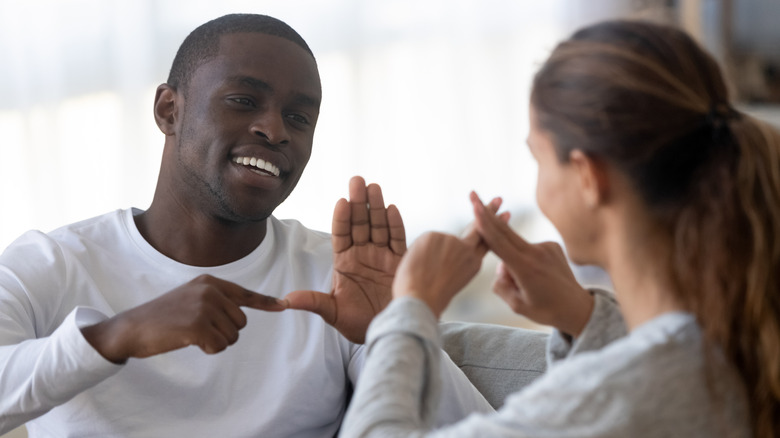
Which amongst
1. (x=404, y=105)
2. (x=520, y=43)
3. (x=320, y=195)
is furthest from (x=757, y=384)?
(x=520, y=43)

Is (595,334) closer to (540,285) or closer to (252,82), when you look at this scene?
(540,285)

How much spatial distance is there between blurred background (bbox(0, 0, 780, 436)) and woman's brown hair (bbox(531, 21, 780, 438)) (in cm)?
11

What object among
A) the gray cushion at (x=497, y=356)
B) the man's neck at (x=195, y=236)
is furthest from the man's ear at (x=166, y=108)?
the gray cushion at (x=497, y=356)

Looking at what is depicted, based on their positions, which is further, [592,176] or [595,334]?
[595,334]

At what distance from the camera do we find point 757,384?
95 cm

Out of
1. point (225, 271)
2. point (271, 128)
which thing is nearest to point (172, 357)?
point (225, 271)

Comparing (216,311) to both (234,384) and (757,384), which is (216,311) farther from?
(757,384)

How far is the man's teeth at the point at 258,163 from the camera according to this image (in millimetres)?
1603

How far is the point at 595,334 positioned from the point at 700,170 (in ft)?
1.18

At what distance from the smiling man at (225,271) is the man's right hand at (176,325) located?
0.02m

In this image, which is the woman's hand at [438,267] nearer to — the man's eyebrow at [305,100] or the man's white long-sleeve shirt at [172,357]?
the man's white long-sleeve shirt at [172,357]

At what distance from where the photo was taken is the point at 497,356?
1747 millimetres

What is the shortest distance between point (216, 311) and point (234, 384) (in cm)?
35

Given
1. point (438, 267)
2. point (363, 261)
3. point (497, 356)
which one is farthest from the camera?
point (497, 356)
